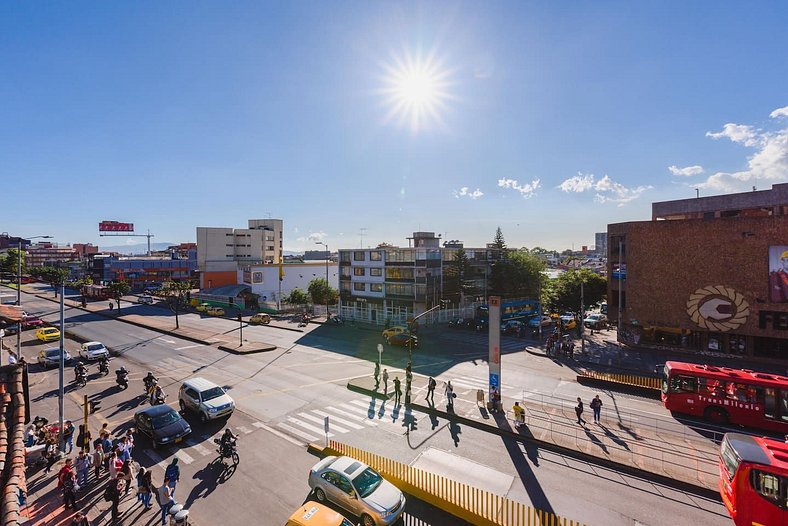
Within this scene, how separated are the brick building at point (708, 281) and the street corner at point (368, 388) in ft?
101

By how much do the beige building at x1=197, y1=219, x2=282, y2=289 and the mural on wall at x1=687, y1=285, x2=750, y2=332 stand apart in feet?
259

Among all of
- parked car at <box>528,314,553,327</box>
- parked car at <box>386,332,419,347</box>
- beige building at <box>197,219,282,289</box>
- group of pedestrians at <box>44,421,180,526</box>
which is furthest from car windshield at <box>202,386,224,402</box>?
beige building at <box>197,219,282,289</box>

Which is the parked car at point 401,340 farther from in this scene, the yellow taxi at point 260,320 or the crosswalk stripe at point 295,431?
the yellow taxi at point 260,320

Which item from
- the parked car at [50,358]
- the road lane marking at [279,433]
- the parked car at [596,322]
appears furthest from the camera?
the parked car at [596,322]

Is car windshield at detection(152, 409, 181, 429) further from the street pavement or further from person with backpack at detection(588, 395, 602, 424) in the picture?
person with backpack at detection(588, 395, 602, 424)

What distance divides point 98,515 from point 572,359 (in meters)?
34.5

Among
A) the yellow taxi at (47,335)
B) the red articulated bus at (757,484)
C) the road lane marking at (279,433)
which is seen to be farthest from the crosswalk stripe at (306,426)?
the yellow taxi at (47,335)

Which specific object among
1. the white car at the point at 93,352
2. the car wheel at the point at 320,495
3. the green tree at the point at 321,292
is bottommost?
the car wheel at the point at 320,495

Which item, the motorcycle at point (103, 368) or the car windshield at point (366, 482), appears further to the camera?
the motorcycle at point (103, 368)

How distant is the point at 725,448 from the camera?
1364 centimetres

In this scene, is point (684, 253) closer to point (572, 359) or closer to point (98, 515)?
point (572, 359)

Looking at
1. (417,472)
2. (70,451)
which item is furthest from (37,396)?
(417,472)

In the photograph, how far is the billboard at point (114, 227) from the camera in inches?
5571

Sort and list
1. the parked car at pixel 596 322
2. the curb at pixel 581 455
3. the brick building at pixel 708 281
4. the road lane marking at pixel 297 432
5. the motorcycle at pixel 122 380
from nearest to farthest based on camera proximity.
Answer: the curb at pixel 581 455 → the road lane marking at pixel 297 432 → the motorcycle at pixel 122 380 → the brick building at pixel 708 281 → the parked car at pixel 596 322
